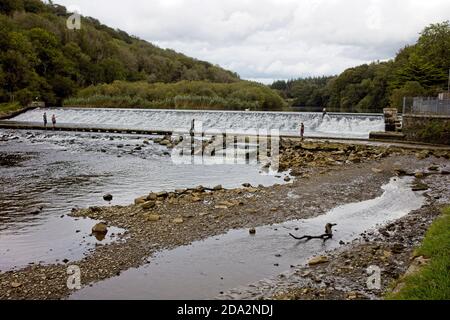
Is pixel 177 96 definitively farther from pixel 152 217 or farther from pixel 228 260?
pixel 228 260

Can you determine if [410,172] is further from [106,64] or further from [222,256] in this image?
[106,64]

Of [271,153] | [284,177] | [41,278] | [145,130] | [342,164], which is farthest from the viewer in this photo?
[145,130]

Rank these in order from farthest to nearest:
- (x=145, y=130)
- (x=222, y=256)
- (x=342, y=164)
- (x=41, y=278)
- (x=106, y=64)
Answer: (x=106, y=64) < (x=145, y=130) < (x=342, y=164) < (x=222, y=256) < (x=41, y=278)

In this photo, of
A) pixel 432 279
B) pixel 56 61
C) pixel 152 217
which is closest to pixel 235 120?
pixel 152 217

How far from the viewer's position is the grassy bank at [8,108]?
56.3 metres

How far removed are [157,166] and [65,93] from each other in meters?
61.2

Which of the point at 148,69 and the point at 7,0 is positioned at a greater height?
the point at 7,0

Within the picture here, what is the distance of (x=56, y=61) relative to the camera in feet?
255

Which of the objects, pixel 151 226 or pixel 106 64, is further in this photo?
pixel 106 64

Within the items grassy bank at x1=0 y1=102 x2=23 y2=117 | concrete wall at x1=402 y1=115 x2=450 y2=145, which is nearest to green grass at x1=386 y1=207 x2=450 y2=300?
concrete wall at x1=402 y1=115 x2=450 y2=145

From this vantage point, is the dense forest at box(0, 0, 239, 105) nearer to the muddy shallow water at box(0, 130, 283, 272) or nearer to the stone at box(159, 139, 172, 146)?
the muddy shallow water at box(0, 130, 283, 272)

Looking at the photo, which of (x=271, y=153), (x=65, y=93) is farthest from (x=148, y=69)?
(x=271, y=153)

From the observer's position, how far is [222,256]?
973 cm

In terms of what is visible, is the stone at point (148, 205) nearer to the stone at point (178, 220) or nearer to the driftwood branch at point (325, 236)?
the stone at point (178, 220)
